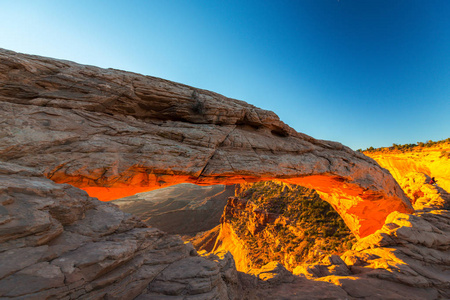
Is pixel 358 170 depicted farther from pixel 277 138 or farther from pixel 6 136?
pixel 6 136

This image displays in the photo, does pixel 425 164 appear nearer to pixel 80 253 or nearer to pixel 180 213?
pixel 80 253

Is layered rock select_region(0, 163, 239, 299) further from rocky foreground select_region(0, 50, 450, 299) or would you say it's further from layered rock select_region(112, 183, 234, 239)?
layered rock select_region(112, 183, 234, 239)

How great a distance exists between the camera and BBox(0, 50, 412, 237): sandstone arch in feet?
25.1

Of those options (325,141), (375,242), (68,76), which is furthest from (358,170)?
(68,76)

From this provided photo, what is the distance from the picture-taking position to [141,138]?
977 cm

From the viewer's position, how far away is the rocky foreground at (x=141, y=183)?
466cm

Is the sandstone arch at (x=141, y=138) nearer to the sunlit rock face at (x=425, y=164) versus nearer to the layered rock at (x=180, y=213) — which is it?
the sunlit rock face at (x=425, y=164)

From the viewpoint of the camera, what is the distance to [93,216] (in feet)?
20.7

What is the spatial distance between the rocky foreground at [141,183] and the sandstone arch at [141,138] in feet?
0.22

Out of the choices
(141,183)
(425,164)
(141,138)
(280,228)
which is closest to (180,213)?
(280,228)

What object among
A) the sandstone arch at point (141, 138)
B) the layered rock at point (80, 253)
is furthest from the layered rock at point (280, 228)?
the layered rock at point (80, 253)

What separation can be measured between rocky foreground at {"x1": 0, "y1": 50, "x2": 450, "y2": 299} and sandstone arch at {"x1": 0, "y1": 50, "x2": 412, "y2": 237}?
7cm

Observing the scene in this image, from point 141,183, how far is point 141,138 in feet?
9.05

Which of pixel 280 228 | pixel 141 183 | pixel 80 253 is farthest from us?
pixel 280 228
